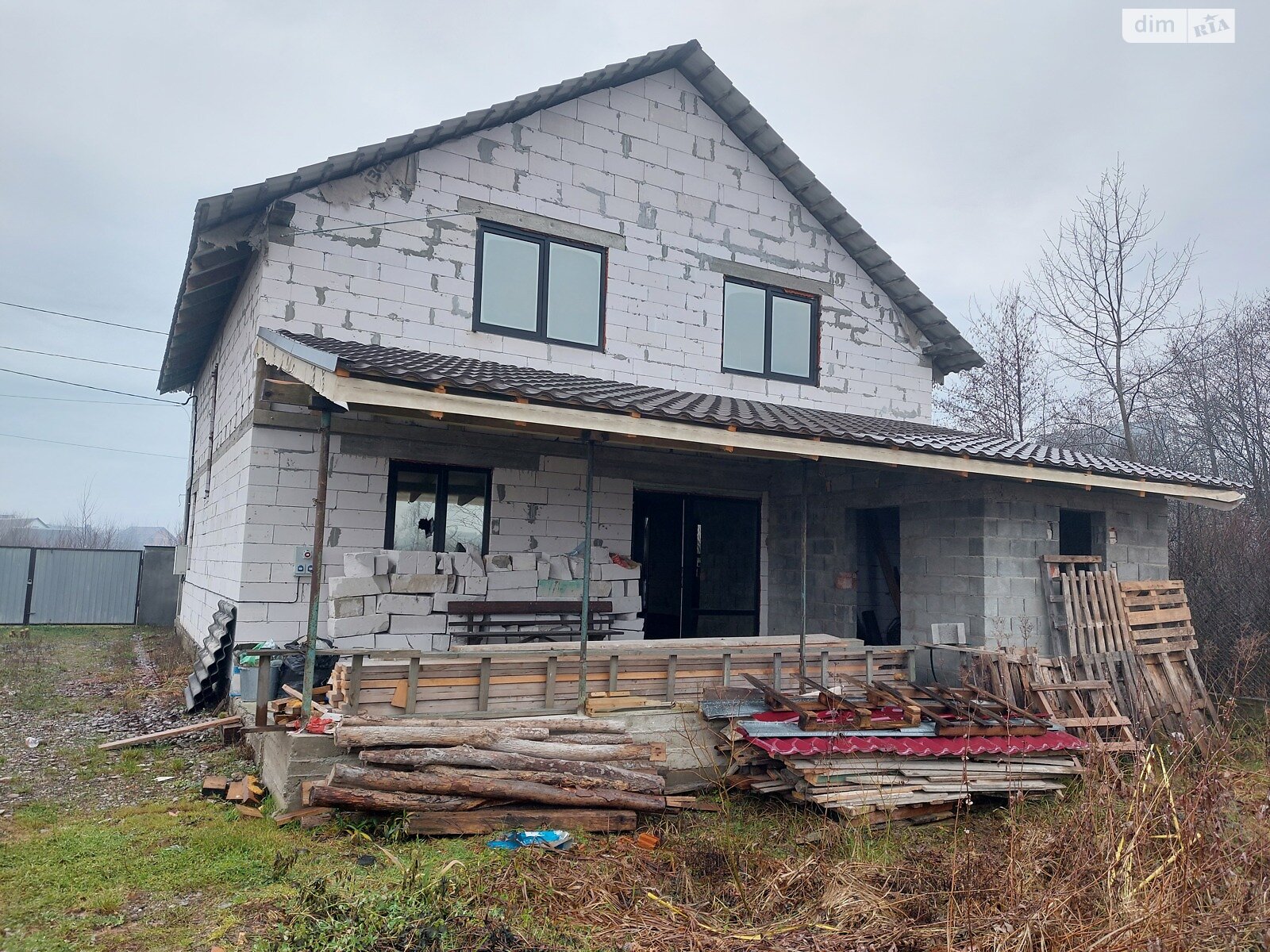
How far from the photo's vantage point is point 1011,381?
71.5 feet

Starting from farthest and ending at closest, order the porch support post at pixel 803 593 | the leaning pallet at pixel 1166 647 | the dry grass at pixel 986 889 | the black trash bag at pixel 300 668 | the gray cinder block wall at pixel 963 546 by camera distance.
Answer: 1. the leaning pallet at pixel 1166 647
2. the gray cinder block wall at pixel 963 546
3. the black trash bag at pixel 300 668
4. the porch support post at pixel 803 593
5. the dry grass at pixel 986 889

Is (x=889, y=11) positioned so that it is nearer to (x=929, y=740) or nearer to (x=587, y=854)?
(x=929, y=740)

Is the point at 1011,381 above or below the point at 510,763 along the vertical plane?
above

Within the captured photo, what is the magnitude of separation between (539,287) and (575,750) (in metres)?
5.90

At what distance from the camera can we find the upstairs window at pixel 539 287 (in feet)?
31.2

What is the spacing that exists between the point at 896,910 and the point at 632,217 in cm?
881

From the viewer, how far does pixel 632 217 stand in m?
10.6

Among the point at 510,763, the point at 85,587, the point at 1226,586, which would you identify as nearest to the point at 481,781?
the point at 510,763

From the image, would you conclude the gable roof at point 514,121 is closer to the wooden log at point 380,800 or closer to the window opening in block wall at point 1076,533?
the window opening in block wall at point 1076,533

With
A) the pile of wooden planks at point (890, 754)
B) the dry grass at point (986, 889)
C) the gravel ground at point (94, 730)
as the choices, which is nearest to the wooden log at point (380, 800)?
the dry grass at point (986, 889)

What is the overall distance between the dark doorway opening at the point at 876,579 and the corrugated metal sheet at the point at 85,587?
16.8m

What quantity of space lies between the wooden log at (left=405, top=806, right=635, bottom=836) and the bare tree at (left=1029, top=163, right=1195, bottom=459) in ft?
52.5

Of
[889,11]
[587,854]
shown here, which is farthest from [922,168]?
[587,854]

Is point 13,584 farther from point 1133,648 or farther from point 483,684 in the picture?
point 1133,648
